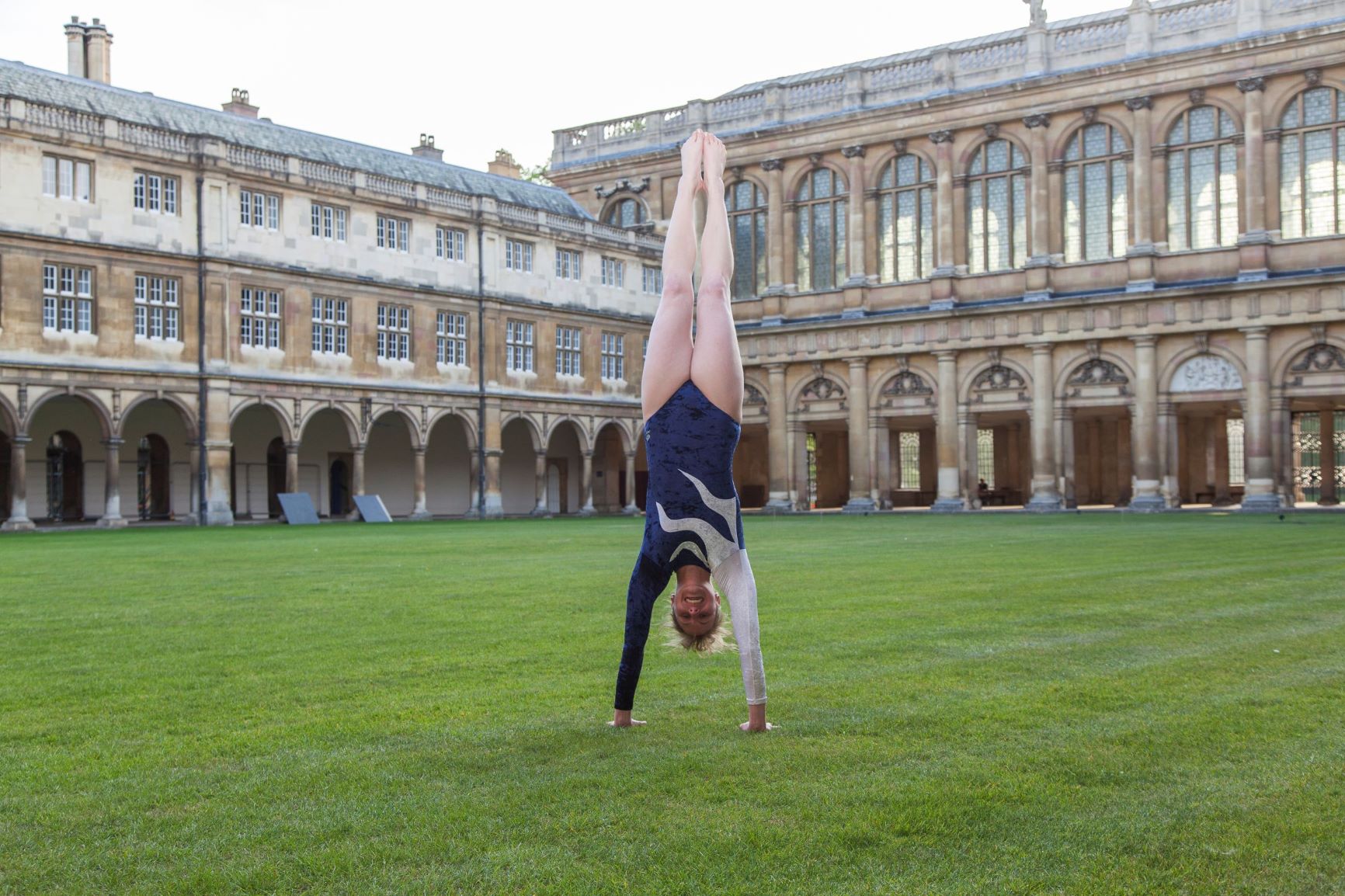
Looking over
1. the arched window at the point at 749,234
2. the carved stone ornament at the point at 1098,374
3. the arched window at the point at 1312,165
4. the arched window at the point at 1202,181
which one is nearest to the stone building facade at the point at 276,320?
the arched window at the point at 749,234

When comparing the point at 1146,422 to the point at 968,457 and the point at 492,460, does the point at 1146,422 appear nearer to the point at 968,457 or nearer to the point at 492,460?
the point at 968,457

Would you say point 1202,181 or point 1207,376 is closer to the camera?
point 1207,376

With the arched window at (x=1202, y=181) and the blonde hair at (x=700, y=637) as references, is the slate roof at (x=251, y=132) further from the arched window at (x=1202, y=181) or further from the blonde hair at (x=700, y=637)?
the blonde hair at (x=700, y=637)

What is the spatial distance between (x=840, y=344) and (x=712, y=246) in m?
45.5

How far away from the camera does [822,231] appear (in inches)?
2138

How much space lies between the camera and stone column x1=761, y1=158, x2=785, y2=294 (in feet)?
180

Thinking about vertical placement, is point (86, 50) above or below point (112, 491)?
above

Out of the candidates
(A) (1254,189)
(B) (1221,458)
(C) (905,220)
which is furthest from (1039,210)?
(B) (1221,458)

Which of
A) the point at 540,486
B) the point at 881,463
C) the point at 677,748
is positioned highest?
the point at 881,463

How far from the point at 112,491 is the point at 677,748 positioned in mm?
35244

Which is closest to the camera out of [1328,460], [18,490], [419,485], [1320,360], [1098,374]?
[18,490]

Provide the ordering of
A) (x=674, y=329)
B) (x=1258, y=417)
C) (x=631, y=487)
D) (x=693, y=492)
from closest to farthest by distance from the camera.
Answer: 1. (x=693, y=492)
2. (x=674, y=329)
3. (x=1258, y=417)
4. (x=631, y=487)

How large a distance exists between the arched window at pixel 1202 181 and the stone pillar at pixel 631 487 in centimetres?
2224

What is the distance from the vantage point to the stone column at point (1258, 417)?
43.3 meters
